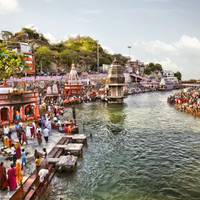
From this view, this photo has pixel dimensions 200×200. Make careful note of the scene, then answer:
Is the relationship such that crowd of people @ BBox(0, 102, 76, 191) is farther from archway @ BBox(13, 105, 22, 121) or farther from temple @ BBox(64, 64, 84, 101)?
temple @ BBox(64, 64, 84, 101)

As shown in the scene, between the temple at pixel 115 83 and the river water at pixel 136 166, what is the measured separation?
101 feet

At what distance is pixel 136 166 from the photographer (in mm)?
22172

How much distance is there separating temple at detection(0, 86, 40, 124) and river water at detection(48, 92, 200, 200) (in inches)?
278

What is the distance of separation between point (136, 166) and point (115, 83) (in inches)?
1826

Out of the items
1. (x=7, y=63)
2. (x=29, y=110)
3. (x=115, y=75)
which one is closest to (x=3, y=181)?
(x=7, y=63)

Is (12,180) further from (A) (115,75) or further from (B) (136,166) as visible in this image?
(A) (115,75)

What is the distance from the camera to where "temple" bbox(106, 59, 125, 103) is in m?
67.8

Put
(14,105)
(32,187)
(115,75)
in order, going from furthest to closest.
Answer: (115,75)
(14,105)
(32,187)

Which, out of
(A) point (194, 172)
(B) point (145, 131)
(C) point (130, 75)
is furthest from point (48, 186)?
(C) point (130, 75)

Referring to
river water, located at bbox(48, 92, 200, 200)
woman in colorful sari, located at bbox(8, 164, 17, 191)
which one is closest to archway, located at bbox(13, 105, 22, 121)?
river water, located at bbox(48, 92, 200, 200)

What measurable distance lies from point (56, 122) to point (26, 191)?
17840 mm

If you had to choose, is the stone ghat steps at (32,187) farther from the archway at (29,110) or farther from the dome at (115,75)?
the dome at (115,75)

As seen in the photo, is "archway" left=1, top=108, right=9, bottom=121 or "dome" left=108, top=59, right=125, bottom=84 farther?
"dome" left=108, top=59, right=125, bottom=84

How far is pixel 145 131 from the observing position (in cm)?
3503
